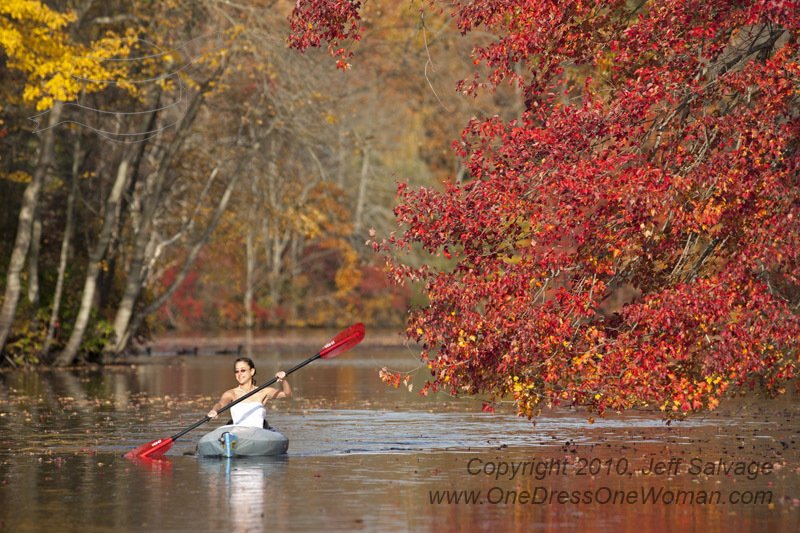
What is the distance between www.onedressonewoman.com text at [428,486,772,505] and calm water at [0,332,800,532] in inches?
0.8

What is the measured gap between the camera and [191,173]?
46125mm

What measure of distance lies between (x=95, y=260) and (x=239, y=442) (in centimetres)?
2198

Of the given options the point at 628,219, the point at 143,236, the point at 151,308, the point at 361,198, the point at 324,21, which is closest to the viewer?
the point at 628,219

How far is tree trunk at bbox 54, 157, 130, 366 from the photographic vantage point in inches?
1540

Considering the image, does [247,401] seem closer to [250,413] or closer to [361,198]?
[250,413]

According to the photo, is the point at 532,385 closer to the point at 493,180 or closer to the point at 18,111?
the point at 493,180

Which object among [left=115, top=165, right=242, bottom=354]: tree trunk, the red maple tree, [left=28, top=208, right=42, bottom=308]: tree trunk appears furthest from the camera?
[left=115, top=165, right=242, bottom=354]: tree trunk

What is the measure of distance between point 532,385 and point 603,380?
77cm

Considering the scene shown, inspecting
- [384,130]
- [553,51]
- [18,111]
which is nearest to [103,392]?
[18,111]

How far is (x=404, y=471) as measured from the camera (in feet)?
54.3

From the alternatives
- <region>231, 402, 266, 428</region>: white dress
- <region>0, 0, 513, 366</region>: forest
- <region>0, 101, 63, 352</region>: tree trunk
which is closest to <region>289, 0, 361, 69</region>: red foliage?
<region>231, 402, 266, 428</region>: white dress

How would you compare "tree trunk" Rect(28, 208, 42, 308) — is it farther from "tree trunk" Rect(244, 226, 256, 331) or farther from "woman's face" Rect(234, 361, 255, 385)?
"tree trunk" Rect(244, 226, 256, 331)

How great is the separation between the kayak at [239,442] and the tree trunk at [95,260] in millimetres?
21395

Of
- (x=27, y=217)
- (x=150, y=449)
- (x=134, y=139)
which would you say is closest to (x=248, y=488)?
(x=150, y=449)
